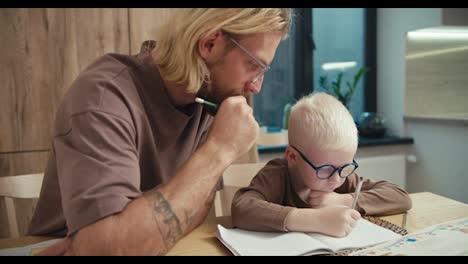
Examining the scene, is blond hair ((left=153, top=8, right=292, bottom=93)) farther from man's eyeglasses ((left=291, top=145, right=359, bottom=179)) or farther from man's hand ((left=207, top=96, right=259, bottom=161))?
man's eyeglasses ((left=291, top=145, right=359, bottom=179))

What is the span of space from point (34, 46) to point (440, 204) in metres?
1.60

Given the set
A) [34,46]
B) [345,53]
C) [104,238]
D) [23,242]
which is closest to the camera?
[104,238]

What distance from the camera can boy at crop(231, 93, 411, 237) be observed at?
65cm

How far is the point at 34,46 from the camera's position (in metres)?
1.54

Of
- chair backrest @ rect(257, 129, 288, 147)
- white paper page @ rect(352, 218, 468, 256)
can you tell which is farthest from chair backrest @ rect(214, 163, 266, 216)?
chair backrest @ rect(257, 129, 288, 147)

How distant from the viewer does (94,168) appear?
1.85 feet

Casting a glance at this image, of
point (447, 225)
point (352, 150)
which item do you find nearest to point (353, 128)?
point (352, 150)

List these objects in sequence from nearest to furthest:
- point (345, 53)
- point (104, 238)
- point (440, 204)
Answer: point (104, 238) < point (440, 204) < point (345, 53)

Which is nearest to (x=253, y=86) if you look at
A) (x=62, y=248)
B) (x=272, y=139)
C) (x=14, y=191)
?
(x=62, y=248)

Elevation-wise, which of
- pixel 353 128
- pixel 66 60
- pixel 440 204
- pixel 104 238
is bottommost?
pixel 440 204

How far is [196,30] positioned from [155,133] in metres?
0.24

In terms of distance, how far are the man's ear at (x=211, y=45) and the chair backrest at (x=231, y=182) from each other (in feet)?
1.63
